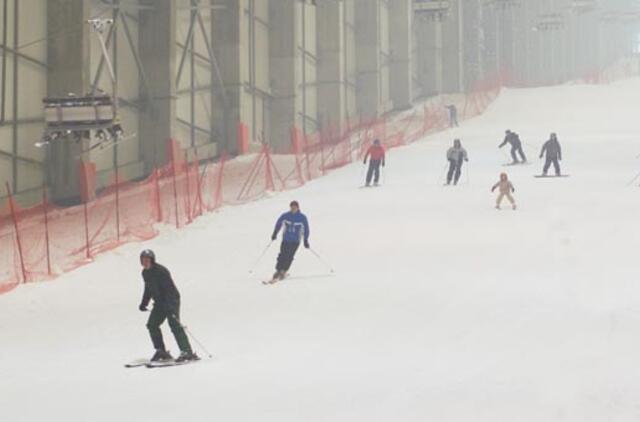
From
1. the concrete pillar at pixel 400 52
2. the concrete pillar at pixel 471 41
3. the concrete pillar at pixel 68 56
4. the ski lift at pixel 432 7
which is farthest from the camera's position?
the concrete pillar at pixel 471 41

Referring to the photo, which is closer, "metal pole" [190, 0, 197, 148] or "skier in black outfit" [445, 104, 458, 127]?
"metal pole" [190, 0, 197, 148]

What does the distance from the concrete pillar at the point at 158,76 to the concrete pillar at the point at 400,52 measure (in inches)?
1002

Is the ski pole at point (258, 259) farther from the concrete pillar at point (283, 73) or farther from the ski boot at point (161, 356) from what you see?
the concrete pillar at point (283, 73)

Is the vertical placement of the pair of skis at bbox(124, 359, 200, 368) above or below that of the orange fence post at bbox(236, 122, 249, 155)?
below

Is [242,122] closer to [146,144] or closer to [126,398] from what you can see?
[146,144]

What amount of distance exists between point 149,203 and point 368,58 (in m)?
27.7

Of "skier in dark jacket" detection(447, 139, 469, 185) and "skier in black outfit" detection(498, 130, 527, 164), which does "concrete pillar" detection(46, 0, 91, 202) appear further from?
"skier in black outfit" detection(498, 130, 527, 164)

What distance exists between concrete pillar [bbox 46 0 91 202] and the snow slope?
5.07 m

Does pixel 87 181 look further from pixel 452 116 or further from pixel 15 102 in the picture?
pixel 452 116

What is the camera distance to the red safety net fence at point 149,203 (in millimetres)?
16859

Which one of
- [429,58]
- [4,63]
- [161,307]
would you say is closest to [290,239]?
[161,307]

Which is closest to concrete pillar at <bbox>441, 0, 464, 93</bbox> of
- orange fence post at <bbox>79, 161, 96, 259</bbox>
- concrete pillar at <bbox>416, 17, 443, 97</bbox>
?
concrete pillar at <bbox>416, 17, 443, 97</bbox>

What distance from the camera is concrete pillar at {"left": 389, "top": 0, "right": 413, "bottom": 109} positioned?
52562 mm

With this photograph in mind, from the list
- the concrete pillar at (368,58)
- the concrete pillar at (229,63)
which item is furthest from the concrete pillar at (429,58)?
the concrete pillar at (229,63)
